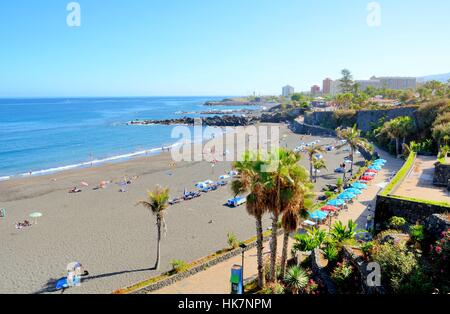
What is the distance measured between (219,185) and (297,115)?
6732 centimetres

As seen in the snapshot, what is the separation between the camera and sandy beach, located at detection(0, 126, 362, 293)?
16328mm

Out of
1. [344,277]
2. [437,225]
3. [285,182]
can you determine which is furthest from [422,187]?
[285,182]

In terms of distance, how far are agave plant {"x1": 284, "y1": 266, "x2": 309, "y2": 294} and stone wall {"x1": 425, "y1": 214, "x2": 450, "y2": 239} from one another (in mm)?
4613

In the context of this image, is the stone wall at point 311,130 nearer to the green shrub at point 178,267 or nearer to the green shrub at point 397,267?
the green shrub at point 178,267

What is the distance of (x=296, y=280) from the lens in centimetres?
1209

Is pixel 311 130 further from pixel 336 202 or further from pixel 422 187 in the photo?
pixel 422 187

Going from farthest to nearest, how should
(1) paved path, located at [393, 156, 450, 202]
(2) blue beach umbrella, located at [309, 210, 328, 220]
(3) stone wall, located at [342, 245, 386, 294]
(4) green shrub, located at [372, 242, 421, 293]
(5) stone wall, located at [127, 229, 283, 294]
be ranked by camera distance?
(2) blue beach umbrella, located at [309, 210, 328, 220] < (1) paved path, located at [393, 156, 450, 202] < (5) stone wall, located at [127, 229, 283, 294] < (3) stone wall, located at [342, 245, 386, 294] < (4) green shrub, located at [372, 242, 421, 293]

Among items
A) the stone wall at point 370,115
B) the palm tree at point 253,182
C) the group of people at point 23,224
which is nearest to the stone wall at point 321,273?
the palm tree at point 253,182

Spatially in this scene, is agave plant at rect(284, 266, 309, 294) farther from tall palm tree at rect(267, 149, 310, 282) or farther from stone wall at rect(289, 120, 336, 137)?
stone wall at rect(289, 120, 336, 137)

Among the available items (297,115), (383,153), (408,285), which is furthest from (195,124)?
(408,285)

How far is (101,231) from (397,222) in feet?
56.9

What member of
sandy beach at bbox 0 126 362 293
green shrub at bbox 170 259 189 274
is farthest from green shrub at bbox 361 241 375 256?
sandy beach at bbox 0 126 362 293
